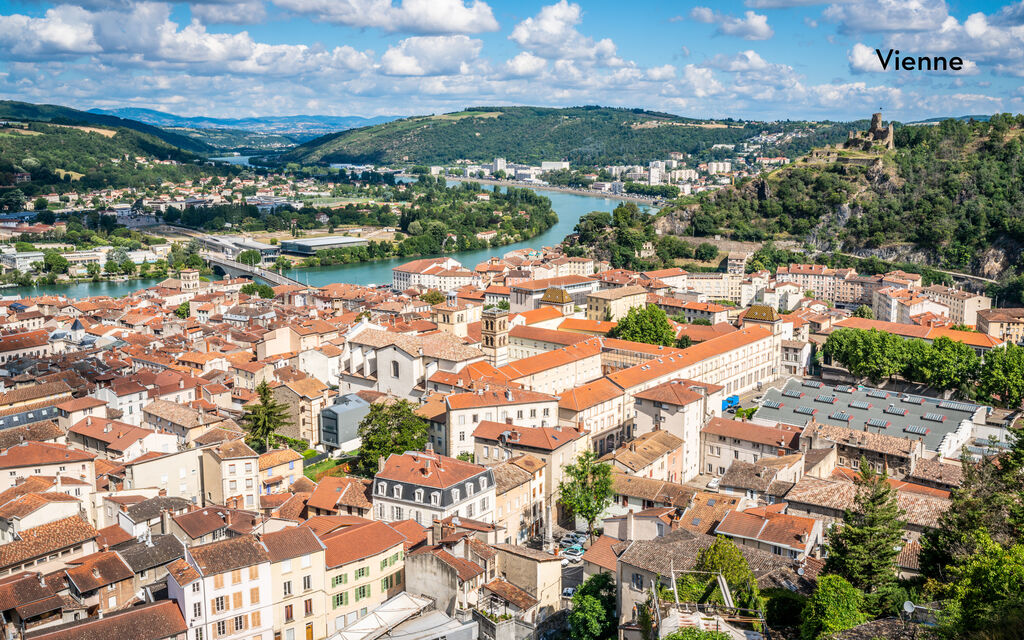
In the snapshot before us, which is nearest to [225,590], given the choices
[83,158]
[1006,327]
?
[1006,327]

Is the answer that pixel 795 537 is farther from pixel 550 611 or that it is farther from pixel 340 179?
pixel 340 179

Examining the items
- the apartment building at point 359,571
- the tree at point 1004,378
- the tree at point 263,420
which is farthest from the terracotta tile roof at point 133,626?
the tree at point 1004,378

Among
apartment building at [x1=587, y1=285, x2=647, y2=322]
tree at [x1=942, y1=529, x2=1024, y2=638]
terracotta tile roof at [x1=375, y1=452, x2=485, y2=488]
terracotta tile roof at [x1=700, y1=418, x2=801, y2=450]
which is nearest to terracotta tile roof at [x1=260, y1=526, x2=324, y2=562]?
terracotta tile roof at [x1=375, y1=452, x2=485, y2=488]

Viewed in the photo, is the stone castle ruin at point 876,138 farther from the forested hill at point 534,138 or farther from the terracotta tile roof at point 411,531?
the forested hill at point 534,138

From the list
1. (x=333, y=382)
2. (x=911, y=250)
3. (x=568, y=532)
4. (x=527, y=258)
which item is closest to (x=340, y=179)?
(x=527, y=258)

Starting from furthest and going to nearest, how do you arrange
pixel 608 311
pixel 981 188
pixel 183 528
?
pixel 981 188 < pixel 608 311 < pixel 183 528
